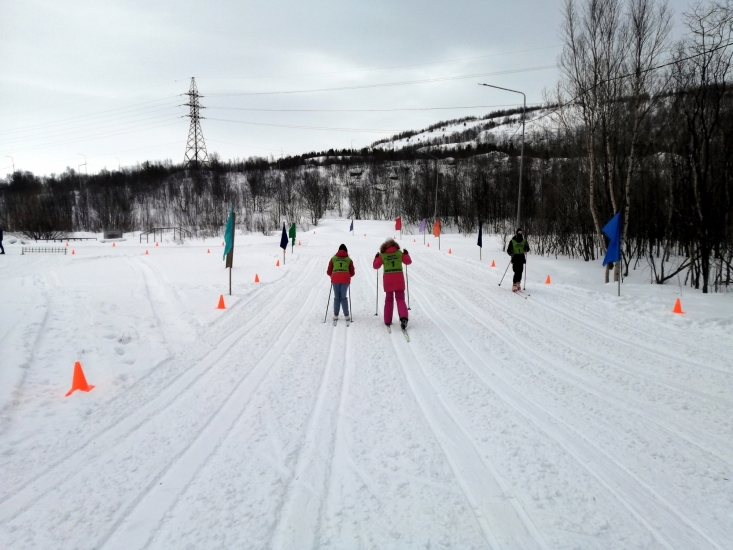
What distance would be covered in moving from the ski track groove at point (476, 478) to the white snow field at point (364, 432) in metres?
0.02

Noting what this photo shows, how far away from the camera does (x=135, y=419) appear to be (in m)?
4.61

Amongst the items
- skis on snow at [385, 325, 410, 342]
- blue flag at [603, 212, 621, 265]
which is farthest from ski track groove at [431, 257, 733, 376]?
skis on snow at [385, 325, 410, 342]

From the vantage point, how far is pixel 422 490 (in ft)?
10.8

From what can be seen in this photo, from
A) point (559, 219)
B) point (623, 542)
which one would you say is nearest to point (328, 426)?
point (623, 542)

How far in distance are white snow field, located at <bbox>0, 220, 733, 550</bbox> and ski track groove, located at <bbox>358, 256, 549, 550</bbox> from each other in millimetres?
17

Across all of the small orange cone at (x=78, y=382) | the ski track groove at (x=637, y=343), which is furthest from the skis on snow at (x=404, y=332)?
the small orange cone at (x=78, y=382)

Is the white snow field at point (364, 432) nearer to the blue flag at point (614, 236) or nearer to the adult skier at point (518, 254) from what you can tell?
the blue flag at point (614, 236)

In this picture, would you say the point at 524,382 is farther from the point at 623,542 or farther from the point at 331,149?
the point at 331,149

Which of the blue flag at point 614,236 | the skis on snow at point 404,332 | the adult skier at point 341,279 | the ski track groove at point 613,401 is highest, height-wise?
the blue flag at point 614,236

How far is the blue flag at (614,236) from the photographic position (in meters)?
10.9

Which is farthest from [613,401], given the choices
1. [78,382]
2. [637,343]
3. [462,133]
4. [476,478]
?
[462,133]

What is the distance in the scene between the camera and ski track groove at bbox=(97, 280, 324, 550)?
111 inches

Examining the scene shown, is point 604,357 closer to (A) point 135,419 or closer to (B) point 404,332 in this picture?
(B) point 404,332

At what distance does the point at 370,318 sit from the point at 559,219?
2026 centimetres
